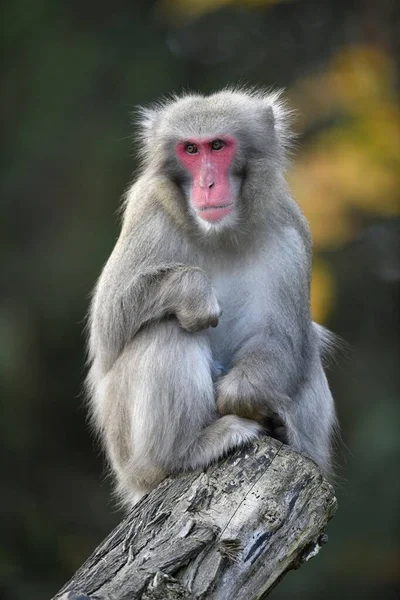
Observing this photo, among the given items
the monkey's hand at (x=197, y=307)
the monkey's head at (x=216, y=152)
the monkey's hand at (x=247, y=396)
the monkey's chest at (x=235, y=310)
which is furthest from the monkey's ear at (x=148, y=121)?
the monkey's hand at (x=247, y=396)

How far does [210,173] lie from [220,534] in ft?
8.80

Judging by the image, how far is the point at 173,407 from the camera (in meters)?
8.10

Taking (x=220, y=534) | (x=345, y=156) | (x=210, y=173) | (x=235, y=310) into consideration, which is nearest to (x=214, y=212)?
(x=210, y=173)

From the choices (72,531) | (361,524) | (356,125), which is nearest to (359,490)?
(361,524)

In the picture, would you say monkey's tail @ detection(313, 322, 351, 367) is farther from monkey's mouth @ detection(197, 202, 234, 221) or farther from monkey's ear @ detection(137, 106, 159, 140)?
monkey's ear @ detection(137, 106, 159, 140)

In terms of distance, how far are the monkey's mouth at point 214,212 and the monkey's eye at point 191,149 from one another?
0.48m

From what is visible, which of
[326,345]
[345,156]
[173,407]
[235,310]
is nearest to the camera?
[173,407]

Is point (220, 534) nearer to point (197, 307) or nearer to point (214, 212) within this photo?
point (197, 307)

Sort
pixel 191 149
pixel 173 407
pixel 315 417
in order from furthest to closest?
1. pixel 315 417
2. pixel 191 149
3. pixel 173 407

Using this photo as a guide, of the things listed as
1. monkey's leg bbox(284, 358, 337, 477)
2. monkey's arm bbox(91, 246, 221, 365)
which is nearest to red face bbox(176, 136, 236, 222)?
monkey's arm bbox(91, 246, 221, 365)

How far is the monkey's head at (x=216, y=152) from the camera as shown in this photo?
8.31 m

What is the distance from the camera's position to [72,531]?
52.1 ft

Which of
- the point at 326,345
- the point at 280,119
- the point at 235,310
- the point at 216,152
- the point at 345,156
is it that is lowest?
the point at 326,345

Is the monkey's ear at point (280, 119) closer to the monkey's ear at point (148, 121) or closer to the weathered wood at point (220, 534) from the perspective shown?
the monkey's ear at point (148, 121)
